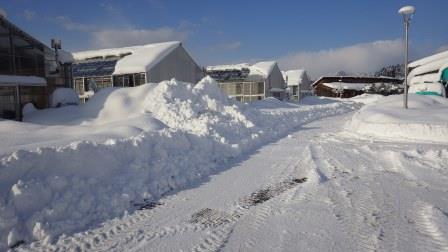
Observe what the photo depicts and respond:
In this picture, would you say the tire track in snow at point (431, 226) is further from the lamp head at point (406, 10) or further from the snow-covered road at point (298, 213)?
the lamp head at point (406, 10)

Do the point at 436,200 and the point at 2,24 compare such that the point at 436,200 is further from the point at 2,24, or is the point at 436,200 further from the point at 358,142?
the point at 2,24

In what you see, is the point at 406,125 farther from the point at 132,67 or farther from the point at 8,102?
the point at 132,67

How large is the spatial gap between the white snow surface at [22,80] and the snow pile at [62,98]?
30.3 inches

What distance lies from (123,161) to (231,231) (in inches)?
142

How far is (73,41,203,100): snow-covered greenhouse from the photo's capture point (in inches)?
1088

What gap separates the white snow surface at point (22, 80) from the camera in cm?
1473

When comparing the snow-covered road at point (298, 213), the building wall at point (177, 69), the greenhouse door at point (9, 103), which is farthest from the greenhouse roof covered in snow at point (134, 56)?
the snow-covered road at point (298, 213)

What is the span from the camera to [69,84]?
20297mm

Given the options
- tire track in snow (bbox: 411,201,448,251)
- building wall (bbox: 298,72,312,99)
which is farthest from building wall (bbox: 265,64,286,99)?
tire track in snow (bbox: 411,201,448,251)

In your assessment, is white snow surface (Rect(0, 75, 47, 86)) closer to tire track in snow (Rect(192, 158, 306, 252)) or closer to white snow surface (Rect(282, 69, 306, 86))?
tire track in snow (Rect(192, 158, 306, 252))

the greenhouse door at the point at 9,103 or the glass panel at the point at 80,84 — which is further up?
the glass panel at the point at 80,84

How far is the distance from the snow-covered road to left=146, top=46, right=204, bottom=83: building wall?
21.6 m

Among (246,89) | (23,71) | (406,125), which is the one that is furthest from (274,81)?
(406,125)

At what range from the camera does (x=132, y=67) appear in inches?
1081
